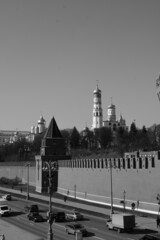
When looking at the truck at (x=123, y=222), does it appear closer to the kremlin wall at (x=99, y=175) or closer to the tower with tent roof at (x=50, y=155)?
the kremlin wall at (x=99, y=175)

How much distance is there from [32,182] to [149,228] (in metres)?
51.2

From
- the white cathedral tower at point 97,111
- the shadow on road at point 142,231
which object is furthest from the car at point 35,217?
the white cathedral tower at point 97,111

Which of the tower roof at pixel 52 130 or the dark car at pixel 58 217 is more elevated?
the tower roof at pixel 52 130

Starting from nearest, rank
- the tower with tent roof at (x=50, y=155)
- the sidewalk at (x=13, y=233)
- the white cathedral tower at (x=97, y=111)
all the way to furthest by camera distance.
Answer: the sidewalk at (x=13, y=233) < the tower with tent roof at (x=50, y=155) < the white cathedral tower at (x=97, y=111)

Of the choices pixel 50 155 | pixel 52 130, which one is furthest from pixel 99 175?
pixel 52 130

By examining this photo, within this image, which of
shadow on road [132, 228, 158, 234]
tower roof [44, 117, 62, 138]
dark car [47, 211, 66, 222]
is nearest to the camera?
shadow on road [132, 228, 158, 234]

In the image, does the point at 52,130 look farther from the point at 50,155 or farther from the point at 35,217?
the point at 35,217

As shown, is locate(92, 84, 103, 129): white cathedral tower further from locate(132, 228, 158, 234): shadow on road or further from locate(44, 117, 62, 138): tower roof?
locate(132, 228, 158, 234): shadow on road

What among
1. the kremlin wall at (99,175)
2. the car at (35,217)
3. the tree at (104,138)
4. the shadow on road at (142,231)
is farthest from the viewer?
the tree at (104,138)

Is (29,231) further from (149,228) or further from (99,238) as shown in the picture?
(149,228)

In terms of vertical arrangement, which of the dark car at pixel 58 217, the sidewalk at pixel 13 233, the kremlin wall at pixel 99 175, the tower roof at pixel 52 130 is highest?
the tower roof at pixel 52 130

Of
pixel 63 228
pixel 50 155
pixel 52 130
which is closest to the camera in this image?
pixel 63 228

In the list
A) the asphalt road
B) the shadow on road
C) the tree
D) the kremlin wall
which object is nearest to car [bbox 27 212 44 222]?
the asphalt road

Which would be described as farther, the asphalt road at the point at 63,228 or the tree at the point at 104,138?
the tree at the point at 104,138
